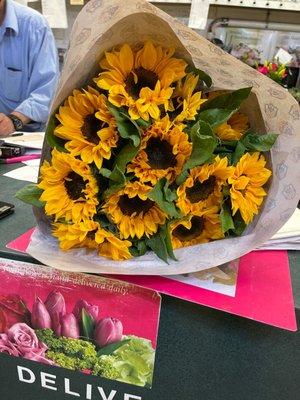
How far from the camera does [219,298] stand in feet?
1.55

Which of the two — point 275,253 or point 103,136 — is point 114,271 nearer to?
point 103,136

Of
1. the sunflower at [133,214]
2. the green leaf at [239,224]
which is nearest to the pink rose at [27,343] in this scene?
the sunflower at [133,214]

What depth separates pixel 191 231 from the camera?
52 cm

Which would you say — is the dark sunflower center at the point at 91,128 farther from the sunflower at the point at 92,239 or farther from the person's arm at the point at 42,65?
the person's arm at the point at 42,65

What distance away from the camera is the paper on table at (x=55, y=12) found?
90.9 inches

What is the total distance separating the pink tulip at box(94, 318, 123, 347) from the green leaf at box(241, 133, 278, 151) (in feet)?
0.96

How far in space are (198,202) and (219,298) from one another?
0.12 meters

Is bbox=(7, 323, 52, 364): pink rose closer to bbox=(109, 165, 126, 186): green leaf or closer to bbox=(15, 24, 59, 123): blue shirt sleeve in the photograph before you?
bbox=(109, 165, 126, 186): green leaf

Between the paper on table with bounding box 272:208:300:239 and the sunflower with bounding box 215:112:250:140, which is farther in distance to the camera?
the paper on table with bounding box 272:208:300:239

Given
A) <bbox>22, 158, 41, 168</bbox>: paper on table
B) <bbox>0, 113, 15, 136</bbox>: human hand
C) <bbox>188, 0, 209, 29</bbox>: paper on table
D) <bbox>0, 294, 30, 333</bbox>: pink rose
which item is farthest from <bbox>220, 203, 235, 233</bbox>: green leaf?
<bbox>188, 0, 209, 29</bbox>: paper on table

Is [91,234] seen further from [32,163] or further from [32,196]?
[32,163]

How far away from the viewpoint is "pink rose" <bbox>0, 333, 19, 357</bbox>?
58 centimetres

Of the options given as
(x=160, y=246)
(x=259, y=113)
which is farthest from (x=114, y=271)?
(x=259, y=113)

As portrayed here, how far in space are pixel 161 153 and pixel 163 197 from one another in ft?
0.17
